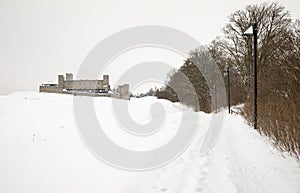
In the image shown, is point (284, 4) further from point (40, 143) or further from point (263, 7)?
point (40, 143)

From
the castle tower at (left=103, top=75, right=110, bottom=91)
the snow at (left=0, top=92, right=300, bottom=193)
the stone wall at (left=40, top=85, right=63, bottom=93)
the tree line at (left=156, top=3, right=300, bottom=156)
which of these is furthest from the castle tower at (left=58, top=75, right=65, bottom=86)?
the snow at (left=0, top=92, right=300, bottom=193)

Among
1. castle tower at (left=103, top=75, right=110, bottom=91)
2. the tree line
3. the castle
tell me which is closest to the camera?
the tree line

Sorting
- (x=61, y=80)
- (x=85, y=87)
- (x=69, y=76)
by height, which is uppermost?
(x=69, y=76)

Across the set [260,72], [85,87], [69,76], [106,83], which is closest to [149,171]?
[260,72]

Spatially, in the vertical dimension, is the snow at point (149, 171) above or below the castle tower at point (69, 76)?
below

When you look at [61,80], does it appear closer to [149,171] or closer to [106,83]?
[106,83]

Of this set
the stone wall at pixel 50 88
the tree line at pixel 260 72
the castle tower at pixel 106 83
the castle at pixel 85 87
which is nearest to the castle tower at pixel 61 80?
the castle at pixel 85 87

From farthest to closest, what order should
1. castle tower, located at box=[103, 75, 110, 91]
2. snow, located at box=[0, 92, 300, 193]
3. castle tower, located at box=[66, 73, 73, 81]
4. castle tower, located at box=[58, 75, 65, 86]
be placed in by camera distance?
castle tower, located at box=[66, 73, 73, 81], castle tower, located at box=[58, 75, 65, 86], castle tower, located at box=[103, 75, 110, 91], snow, located at box=[0, 92, 300, 193]

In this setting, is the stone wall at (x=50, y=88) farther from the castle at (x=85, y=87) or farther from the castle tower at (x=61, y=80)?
the castle tower at (x=61, y=80)

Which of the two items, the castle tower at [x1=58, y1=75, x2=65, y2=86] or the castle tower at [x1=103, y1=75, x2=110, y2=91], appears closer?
the castle tower at [x1=103, y1=75, x2=110, y2=91]

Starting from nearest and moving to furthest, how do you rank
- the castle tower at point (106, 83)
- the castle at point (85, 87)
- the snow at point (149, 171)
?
the snow at point (149, 171), the castle at point (85, 87), the castle tower at point (106, 83)

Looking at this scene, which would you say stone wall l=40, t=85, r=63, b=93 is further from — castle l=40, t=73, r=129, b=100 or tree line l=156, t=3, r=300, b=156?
tree line l=156, t=3, r=300, b=156

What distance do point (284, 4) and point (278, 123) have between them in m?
21.8

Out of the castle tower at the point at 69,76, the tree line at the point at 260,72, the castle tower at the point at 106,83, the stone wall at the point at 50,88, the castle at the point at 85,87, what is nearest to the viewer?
the tree line at the point at 260,72
